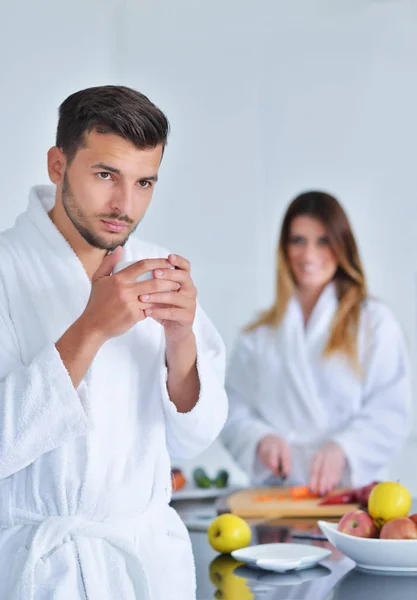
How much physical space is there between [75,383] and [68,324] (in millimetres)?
137

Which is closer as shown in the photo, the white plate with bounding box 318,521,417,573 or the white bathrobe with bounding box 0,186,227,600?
the white bathrobe with bounding box 0,186,227,600

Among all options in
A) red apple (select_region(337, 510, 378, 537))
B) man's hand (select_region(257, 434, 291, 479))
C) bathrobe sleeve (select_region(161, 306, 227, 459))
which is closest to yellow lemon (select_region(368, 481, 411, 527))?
red apple (select_region(337, 510, 378, 537))

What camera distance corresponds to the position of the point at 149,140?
4.49ft

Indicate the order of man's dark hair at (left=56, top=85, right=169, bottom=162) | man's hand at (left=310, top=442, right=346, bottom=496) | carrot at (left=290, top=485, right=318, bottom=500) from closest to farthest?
1. man's dark hair at (left=56, top=85, right=169, bottom=162)
2. carrot at (left=290, top=485, right=318, bottom=500)
3. man's hand at (left=310, top=442, right=346, bottom=496)

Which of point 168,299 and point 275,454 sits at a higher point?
point 168,299

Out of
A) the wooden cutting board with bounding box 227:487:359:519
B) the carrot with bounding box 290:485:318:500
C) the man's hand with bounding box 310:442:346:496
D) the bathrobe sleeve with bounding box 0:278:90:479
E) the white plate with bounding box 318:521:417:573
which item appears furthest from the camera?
the man's hand with bounding box 310:442:346:496

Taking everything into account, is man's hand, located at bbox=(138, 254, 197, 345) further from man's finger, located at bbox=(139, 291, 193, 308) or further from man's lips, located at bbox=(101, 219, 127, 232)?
man's lips, located at bbox=(101, 219, 127, 232)

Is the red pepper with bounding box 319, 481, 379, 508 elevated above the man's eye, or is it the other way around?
the man's eye

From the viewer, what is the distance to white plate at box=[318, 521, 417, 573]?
1466 mm

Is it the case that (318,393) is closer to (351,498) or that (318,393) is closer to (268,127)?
(351,498)

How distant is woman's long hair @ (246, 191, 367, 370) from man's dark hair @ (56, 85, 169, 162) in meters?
1.64

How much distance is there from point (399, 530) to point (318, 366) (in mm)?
1459

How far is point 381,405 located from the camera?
2.84 metres

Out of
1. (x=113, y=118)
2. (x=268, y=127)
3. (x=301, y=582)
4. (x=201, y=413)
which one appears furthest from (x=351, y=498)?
(x=268, y=127)
